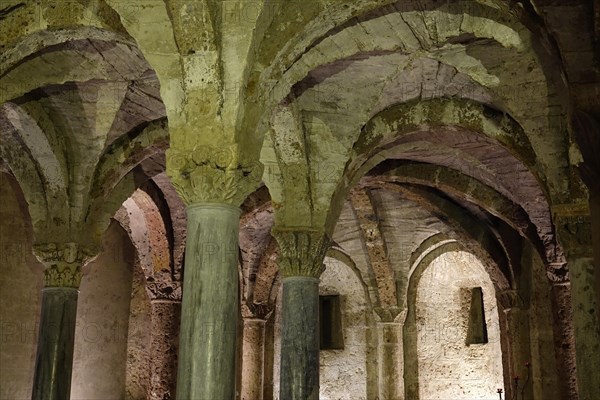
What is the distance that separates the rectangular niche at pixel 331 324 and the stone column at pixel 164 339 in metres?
4.54

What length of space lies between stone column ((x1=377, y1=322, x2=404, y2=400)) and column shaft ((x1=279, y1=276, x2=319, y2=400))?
648cm

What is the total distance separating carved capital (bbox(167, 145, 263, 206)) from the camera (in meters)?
5.04

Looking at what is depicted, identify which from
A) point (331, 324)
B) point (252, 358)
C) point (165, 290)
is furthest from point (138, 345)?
point (331, 324)

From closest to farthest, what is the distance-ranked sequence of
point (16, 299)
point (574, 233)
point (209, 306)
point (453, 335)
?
point (209, 306), point (574, 233), point (16, 299), point (453, 335)

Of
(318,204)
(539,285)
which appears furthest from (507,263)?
(318,204)

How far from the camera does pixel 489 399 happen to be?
13266mm

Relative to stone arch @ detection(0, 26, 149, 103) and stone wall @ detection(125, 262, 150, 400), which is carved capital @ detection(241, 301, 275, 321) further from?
stone arch @ detection(0, 26, 149, 103)

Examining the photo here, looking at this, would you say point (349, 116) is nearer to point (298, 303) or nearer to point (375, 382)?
point (298, 303)

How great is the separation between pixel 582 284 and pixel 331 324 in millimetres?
8568

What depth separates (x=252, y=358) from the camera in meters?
14.4

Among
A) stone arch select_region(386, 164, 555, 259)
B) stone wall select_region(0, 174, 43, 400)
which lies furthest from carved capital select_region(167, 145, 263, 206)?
stone wall select_region(0, 174, 43, 400)

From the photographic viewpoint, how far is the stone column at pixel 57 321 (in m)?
8.05

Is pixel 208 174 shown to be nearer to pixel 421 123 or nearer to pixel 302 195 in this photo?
pixel 302 195

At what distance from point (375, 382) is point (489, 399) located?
85.2 inches
